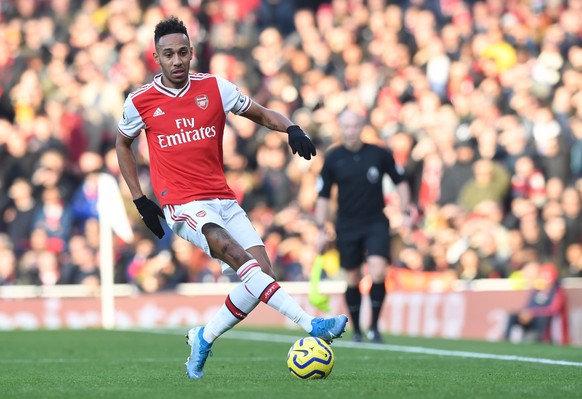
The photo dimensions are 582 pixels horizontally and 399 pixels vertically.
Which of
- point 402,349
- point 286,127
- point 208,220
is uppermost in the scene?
point 286,127

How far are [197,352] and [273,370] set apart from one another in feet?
3.88

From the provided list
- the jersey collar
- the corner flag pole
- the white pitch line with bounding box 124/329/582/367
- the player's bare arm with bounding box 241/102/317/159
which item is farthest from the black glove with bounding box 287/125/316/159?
the corner flag pole

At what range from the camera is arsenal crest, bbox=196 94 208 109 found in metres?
9.20

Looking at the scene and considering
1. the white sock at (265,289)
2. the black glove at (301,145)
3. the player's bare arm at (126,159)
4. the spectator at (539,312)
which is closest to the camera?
the white sock at (265,289)

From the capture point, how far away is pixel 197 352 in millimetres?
9000

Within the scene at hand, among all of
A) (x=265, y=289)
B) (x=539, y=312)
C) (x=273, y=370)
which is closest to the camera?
(x=265, y=289)

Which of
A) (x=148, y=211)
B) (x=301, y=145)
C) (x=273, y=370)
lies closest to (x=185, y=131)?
(x=148, y=211)

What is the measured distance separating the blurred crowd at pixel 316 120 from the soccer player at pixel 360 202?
2.86m

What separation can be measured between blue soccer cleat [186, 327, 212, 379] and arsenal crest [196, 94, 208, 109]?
5.06 feet

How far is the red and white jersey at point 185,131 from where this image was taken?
9.16 meters

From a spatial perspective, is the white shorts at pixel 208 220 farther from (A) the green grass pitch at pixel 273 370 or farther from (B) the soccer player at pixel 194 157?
(A) the green grass pitch at pixel 273 370

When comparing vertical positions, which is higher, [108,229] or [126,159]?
[126,159]

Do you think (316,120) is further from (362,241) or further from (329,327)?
(329,327)

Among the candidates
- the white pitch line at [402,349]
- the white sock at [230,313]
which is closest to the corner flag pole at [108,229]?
the white pitch line at [402,349]
